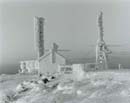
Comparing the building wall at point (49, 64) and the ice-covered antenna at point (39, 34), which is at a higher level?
the ice-covered antenna at point (39, 34)

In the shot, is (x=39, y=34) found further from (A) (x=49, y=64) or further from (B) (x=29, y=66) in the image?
(A) (x=49, y=64)

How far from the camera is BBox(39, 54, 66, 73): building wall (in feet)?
113

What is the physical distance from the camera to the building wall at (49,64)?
113 ft

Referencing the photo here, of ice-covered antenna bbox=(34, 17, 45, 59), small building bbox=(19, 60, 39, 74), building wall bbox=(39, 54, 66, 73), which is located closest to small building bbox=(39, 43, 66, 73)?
building wall bbox=(39, 54, 66, 73)

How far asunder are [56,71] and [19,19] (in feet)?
29.9

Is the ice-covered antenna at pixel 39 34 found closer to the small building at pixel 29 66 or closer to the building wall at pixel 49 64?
the small building at pixel 29 66

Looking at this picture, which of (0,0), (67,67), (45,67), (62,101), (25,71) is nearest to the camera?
(62,101)

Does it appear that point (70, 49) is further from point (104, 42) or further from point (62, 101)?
point (62, 101)

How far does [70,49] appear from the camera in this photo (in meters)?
34.7

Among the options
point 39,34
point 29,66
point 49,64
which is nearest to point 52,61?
point 49,64

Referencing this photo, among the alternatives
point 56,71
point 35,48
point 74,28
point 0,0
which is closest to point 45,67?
point 56,71

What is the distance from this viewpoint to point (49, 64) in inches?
1379

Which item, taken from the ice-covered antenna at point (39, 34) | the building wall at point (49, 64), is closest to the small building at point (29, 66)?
the building wall at point (49, 64)

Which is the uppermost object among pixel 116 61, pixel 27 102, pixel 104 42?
pixel 104 42
